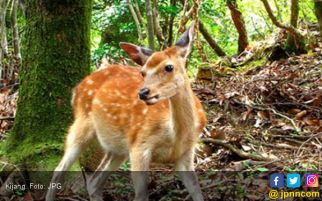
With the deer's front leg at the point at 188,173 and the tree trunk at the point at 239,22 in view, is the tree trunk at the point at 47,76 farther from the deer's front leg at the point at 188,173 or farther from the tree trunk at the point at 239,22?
the tree trunk at the point at 239,22

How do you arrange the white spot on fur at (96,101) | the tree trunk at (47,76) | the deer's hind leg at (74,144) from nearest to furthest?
the deer's hind leg at (74,144) → the white spot on fur at (96,101) → the tree trunk at (47,76)

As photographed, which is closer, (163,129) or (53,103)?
(163,129)

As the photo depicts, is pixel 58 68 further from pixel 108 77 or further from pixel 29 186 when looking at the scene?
pixel 29 186

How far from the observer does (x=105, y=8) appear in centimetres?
1284

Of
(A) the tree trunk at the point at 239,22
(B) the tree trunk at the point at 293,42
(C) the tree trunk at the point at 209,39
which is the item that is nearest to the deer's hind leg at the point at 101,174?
(B) the tree trunk at the point at 293,42

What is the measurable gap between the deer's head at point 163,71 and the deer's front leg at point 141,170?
627mm

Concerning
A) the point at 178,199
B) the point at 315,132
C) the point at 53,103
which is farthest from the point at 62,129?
the point at 315,132

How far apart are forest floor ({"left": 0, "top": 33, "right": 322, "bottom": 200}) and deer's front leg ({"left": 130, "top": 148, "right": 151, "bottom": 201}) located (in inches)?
18.0

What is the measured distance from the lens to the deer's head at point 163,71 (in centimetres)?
453

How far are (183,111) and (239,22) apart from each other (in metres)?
8.39

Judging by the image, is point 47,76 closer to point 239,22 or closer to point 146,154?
point 146,154

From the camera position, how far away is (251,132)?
705 centimetres

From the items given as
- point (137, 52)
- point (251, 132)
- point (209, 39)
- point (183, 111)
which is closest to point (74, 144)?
point (137, 52)

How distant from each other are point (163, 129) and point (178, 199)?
0.83 meters
